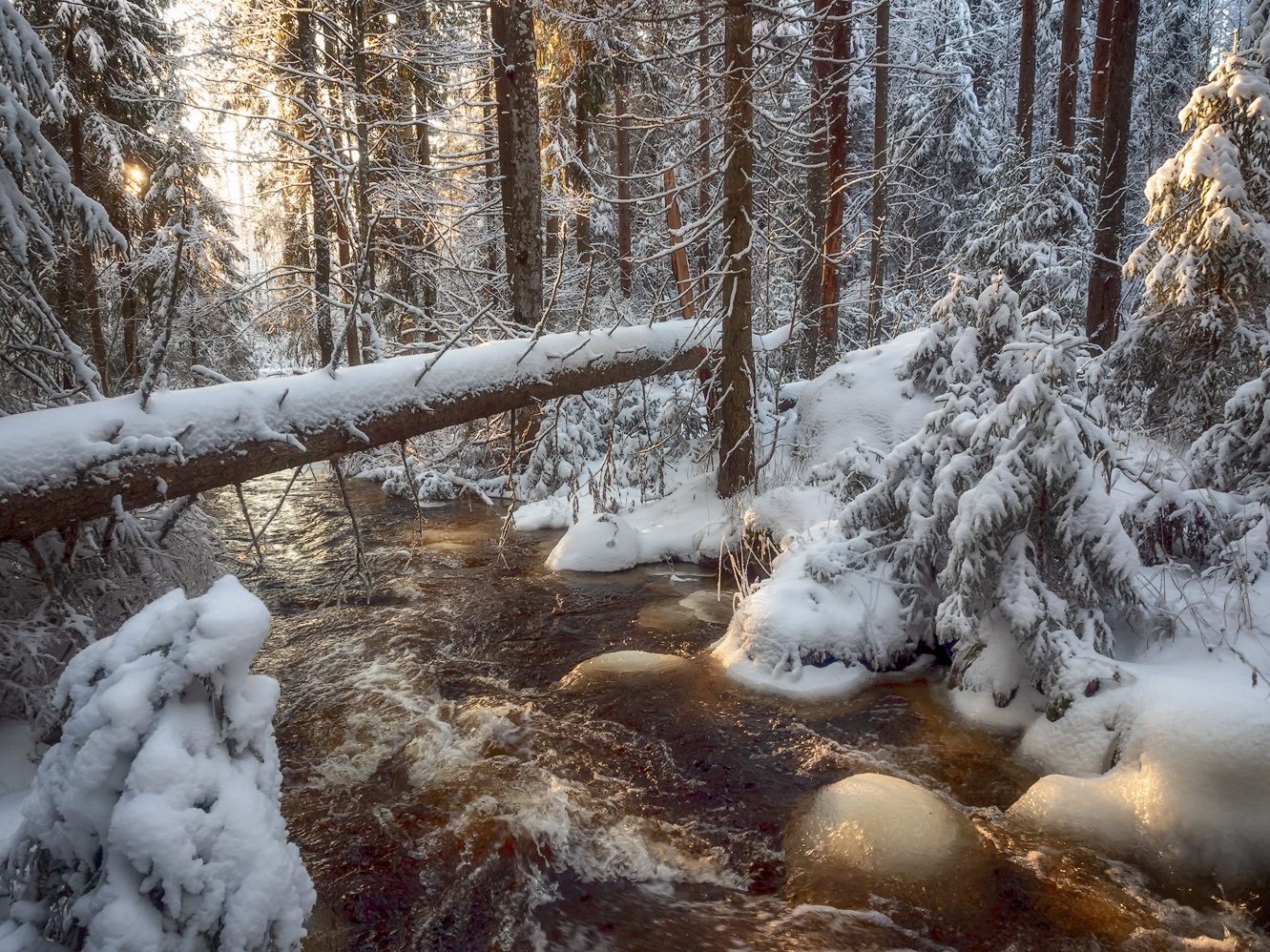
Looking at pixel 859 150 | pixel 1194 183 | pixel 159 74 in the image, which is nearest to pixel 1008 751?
pixel 1194 183

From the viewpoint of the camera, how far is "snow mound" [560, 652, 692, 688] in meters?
5.31

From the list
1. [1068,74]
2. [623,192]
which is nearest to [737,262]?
[1068,74]

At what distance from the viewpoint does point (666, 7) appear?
877cm

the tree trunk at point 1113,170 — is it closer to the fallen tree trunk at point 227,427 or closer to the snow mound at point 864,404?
the snow mound at point 864,404

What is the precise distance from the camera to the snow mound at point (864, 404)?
8.52 m

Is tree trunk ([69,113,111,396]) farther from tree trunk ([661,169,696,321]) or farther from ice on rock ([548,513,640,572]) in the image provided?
tree trunk ([661,169,696,321])

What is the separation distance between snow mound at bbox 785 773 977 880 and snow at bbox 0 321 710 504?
371 centimetres

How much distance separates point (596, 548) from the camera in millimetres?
7855

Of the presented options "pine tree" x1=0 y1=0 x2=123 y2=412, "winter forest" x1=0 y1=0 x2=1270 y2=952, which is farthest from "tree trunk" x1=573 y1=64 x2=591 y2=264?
"pine tree" x1=0 y1=0 x2=123 y2=412

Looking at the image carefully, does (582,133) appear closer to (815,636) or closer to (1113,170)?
(1113,170)

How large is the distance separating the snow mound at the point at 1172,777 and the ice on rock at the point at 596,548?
188 inches

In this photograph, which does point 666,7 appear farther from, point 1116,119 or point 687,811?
point 687,811

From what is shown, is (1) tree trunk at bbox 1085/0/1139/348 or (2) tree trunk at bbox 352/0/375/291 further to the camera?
(1) tree trunk at bbox 1085/0/1139/348

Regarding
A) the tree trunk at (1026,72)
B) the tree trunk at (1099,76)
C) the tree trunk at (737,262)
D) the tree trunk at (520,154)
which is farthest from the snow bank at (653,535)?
the tree trunk at (1026,72)
